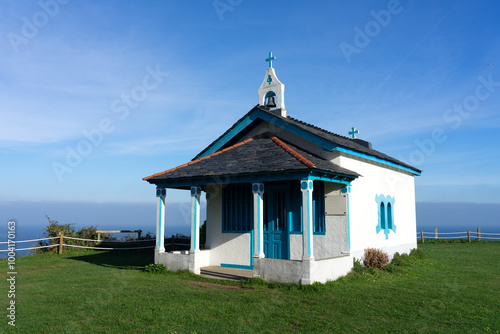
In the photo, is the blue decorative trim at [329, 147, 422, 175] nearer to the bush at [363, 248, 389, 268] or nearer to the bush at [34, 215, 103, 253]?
the bush at [363, 248, 389, 268]

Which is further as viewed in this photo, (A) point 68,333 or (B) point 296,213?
(B) point 296,213

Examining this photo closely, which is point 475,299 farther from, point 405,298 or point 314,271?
point 314,271

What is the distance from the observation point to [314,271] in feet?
31.9

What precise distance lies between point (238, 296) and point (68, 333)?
3.76m

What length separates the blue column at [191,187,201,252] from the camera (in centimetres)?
1219

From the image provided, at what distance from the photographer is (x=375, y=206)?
13.5 metres

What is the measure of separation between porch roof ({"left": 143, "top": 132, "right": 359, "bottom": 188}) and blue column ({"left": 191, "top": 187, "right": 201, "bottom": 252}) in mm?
384

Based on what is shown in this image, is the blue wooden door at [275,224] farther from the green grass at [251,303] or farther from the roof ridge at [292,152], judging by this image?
the green grass at [251,303]

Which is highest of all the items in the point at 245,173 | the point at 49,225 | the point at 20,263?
the point at 245,173

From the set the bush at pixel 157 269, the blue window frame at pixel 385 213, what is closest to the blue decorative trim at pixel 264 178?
the bush at pixel 157 269

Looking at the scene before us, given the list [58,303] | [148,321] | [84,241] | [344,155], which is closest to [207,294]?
[148,321]

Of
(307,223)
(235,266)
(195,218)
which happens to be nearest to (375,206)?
(307,223)

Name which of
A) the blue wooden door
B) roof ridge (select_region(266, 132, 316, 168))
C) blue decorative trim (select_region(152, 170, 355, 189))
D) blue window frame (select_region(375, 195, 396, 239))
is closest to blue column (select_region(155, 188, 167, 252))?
blue decorative trim (select_region(152, 170, 355, 189))

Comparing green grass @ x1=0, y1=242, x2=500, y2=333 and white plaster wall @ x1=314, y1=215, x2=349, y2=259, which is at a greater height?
white plaster wall @ x1=314, y1=215, x2=349, y2=259
